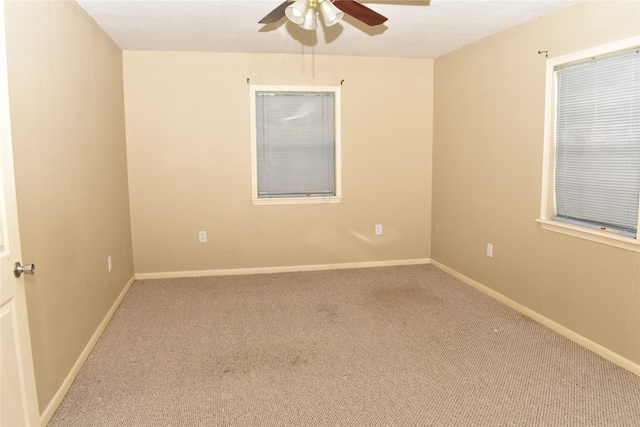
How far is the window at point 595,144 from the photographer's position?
8.97 feet

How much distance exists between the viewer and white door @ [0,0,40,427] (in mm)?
1651

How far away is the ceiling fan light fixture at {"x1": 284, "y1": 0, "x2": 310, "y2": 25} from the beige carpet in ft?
6.61

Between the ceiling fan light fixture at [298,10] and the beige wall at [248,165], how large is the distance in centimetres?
224

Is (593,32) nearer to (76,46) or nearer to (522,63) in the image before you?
(522,63)

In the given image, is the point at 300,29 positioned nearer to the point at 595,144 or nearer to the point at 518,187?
the point at 518,187

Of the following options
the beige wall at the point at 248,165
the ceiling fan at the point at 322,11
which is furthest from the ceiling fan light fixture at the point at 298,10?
the beige wall at the point at 248,165

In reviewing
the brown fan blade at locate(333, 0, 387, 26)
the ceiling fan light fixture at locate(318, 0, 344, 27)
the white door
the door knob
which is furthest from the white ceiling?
the door knob

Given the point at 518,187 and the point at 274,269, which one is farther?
Result: the point at 274,269

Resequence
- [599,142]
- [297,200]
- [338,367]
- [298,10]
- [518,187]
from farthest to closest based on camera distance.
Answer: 1. [297,200]
2. [518,187]
3. [599,142]
4. [338,367]
5. [298,10]

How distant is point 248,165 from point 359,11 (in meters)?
2.40

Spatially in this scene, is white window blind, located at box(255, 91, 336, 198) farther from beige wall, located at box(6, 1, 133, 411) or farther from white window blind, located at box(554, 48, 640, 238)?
white window blind, located at box(554, 48, 640, 238)

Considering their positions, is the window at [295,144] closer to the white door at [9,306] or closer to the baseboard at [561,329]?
the baseboard at [561,329]

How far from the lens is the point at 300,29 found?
3.82 metres

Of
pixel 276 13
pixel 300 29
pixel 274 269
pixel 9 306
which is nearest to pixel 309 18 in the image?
pixel 276 13
